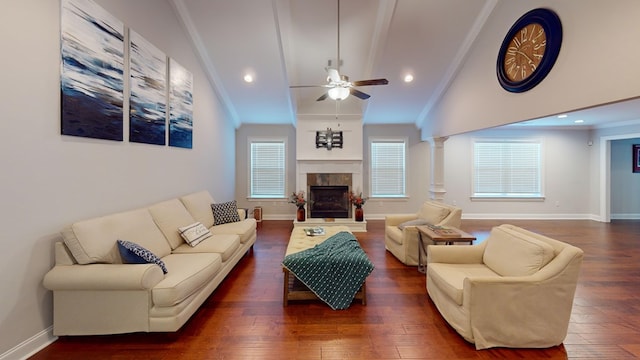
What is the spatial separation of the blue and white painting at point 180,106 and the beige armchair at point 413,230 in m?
3.81

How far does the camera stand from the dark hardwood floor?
87.3 inches

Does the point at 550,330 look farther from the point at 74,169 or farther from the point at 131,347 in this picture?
the point at 74,169

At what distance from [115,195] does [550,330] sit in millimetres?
4443

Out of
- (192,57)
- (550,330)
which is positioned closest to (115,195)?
(192,57)

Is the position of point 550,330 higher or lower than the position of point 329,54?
lower

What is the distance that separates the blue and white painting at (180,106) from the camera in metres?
4.17

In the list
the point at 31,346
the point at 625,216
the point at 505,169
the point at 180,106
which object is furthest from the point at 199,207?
the point at 625,216

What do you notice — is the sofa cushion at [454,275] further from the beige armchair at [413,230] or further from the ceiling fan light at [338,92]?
the ceiling fan light at [338,92]

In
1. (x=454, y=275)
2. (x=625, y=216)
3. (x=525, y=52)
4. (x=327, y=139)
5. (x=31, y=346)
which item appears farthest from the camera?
(x=625, y=216)

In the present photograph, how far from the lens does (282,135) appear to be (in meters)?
7.57

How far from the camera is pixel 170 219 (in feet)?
11.4

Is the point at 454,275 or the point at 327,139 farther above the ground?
the point at 327,139

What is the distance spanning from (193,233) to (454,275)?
3.13 m

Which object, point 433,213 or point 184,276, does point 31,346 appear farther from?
point 433,213
